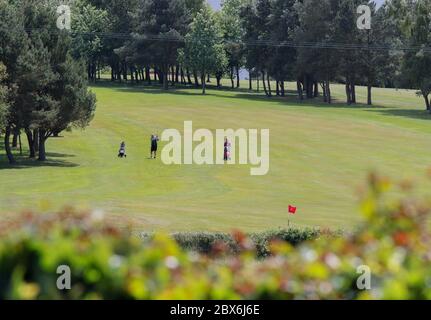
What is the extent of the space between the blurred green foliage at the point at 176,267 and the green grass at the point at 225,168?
25.8 inches

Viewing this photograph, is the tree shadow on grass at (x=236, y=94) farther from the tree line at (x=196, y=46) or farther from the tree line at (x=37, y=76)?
the tree line at (x=37, y=76)

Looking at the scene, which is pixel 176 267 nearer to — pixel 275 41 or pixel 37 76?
pixel 37 76

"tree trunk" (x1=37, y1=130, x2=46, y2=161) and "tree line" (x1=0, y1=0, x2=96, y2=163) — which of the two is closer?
"tree line" (x1=0, y1=0, x2=96, y2=163)

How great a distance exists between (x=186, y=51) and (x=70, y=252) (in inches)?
4962

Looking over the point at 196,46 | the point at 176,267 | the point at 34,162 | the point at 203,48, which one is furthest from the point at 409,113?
the point at 176,267

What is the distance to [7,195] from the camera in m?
44.3

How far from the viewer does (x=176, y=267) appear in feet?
19.4

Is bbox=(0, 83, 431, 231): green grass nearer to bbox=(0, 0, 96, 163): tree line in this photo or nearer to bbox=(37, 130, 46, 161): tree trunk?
bbox=(37, 130, 46, 161): tree trunk

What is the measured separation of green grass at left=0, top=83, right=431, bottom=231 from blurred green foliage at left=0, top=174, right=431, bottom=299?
66cm

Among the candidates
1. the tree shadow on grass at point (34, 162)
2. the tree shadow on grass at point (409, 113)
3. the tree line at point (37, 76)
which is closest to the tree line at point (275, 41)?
the tree shadow on grass at point (409, 113)

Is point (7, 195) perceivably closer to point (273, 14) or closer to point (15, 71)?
point (15, 71)

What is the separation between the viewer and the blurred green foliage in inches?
220

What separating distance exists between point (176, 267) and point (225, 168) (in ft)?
178

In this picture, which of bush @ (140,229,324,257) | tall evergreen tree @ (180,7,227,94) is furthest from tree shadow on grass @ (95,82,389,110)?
bush @ (140,229,324,257)
